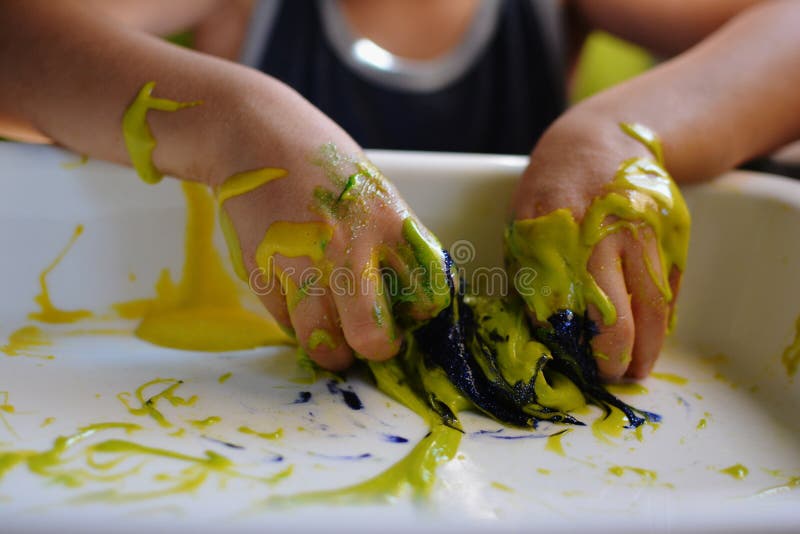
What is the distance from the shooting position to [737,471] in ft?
1.33

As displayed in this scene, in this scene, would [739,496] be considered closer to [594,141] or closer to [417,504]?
[417,504]

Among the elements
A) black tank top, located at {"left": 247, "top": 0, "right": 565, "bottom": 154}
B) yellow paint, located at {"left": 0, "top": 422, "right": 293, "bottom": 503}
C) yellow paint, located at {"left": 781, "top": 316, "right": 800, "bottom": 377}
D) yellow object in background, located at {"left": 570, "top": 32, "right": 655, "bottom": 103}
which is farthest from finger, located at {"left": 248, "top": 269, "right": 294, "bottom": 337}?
yellow object in background, located at {"left": 570, "top": 32, "right": 655, "bottom": 103}

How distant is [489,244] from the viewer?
61cm

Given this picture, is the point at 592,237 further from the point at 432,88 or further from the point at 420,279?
the point at 432,88

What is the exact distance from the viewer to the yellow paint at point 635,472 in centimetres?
39

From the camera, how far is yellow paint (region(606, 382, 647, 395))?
1.62 ft

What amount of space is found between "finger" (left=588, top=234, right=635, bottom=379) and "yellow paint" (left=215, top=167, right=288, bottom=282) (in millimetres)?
213

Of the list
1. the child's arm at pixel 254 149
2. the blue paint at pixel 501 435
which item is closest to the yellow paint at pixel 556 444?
the blue paint at pixel 501 435

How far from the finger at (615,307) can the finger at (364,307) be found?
0.45ft

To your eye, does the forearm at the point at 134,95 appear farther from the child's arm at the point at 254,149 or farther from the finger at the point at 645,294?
the finger at the point at 645,294

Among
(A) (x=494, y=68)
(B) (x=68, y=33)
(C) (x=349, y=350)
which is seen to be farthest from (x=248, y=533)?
(A) (x=494, y=68)

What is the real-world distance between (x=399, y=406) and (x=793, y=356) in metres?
0.28

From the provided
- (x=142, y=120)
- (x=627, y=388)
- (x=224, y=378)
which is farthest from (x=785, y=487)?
(x=142, y=120)

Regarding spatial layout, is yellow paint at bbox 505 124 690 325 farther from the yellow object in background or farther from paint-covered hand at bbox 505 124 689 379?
the yellow object in background
